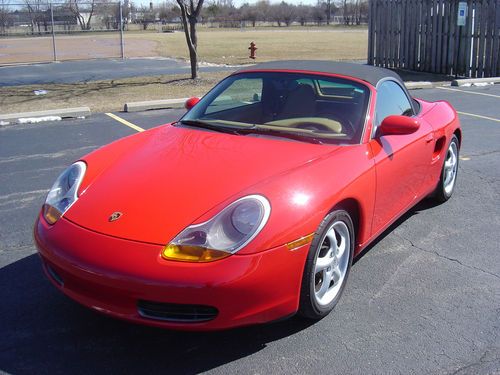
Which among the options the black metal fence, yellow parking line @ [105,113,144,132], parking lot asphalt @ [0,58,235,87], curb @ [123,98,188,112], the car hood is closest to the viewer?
the car hood

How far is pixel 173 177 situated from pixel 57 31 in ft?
134

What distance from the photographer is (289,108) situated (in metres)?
4.06

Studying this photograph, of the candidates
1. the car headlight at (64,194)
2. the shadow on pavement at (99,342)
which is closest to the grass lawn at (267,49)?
the car headlight at (64,194)

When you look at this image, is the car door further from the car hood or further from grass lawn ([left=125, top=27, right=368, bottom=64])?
grass lawn ([left=125, top=27, right=368, bottom=64])

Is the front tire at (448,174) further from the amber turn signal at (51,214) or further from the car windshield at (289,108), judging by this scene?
the amber turn signal at (51,214)

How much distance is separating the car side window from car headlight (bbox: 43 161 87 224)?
2.06 metres

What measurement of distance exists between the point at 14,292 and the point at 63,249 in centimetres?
93

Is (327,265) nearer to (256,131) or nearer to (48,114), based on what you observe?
(256,131)

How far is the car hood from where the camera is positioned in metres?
2.87

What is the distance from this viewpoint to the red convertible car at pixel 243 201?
2656mm

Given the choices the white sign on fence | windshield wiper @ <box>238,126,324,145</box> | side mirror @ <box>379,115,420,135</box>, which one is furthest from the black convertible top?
the white sign on fence

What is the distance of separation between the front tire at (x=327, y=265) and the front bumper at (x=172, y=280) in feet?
0.26

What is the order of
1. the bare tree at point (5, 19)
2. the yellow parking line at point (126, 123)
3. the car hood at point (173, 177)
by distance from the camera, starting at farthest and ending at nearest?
the bare tree at point (5, 19) < the yellow parking line at point (126, 123) < the car hood at point (173, 177)

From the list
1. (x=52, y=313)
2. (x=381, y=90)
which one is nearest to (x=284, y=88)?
(x=381, y=90)
